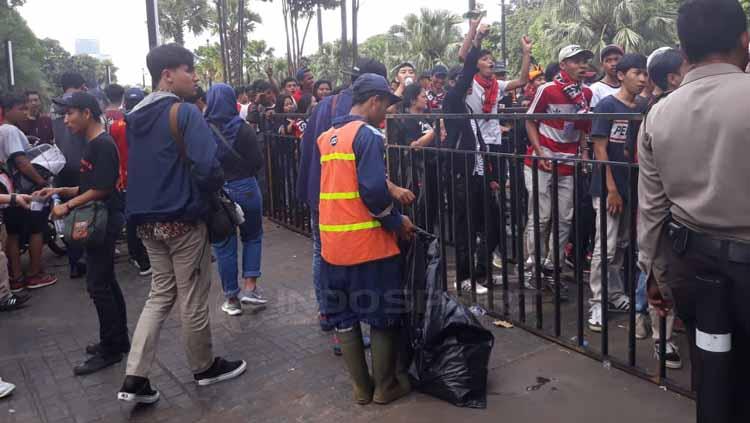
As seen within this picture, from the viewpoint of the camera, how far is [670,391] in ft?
11.3

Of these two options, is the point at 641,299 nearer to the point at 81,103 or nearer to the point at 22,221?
the point at 81,103

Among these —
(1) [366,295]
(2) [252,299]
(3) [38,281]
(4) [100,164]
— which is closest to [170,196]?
(4) [100,164]

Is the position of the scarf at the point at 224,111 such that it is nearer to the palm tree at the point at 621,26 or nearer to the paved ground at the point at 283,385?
the paved ground at the point at 283,385

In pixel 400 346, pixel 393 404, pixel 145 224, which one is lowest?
pixel 393 404

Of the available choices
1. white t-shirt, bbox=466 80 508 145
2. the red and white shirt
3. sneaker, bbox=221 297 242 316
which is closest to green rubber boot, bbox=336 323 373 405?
sneaker, bbox=221 297 242 316

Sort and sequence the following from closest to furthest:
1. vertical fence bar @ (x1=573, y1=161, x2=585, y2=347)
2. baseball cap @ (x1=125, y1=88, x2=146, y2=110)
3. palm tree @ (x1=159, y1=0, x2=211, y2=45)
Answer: vertical fence bar @ (x1=573, y1=161, x2=585, y2=347) < baseball cap @ (x1=125, y1=88, x2=146, y2=110) < palm tree @ (x1=159, y1=0, x2=211, y2=45)

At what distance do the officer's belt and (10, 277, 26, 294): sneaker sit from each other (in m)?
5.81

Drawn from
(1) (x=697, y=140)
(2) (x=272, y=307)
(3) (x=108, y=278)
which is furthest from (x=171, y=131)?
(1) (x=697, y=140)

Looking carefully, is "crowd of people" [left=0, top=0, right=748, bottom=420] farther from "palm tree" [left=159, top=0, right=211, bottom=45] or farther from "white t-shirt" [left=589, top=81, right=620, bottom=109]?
"palm tree" [left=159, top=0, right=211, bottom=45]

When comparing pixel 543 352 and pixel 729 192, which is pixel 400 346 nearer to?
pixel 543 352

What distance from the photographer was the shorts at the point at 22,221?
606 centimetres

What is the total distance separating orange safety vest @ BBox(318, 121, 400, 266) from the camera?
3.31 m

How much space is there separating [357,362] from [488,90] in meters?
3.29

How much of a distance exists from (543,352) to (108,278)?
9.45 feet
